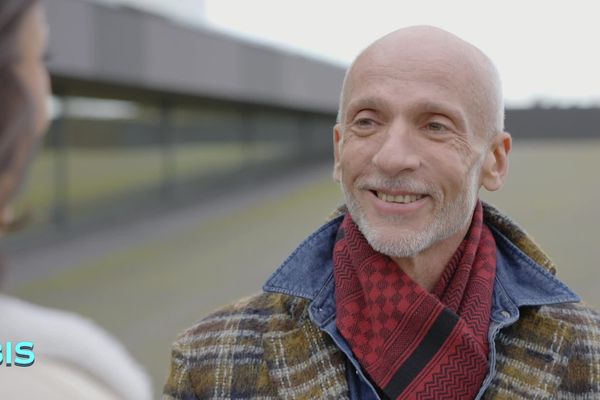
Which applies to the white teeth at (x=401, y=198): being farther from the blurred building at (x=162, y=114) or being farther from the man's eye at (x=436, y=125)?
the blurred building at (x=162, y=114)

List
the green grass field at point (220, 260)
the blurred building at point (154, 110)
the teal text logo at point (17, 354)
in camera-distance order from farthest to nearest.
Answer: the blurred building at point (154, 110) < the green grass field at point (220, 260) < the teal text logo at point (17, 354)

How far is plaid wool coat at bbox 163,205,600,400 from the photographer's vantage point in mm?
1753

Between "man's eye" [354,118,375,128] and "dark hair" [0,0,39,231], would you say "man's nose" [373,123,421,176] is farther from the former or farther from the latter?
"dark hair" [0,0,39,231]

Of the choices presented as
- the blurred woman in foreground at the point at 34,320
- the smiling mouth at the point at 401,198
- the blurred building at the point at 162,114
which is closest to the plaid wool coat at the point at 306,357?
the smiling mouth at the point at 401,198

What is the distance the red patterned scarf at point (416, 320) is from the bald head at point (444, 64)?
1.14ft

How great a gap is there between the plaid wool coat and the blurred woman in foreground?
0.88 meters

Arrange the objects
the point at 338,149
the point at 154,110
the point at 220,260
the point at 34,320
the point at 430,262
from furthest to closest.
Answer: the point at 154,110 → the point at 220,260 → the point at 338,149 → the point at 430,262 → the point at 34,320

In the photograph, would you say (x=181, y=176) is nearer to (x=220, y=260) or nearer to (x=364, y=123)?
(x=220, y=260)

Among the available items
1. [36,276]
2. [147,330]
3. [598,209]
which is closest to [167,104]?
[36,276]

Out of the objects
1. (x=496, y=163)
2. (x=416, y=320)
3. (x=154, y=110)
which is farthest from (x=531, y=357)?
(x=154, y=110)

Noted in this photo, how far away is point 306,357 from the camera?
5.88 feet

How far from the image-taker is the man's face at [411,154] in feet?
5.82

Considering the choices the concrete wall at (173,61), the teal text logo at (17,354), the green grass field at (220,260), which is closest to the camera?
the teal text logo at (17,354)

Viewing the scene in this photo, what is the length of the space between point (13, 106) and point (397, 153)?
1181mm
